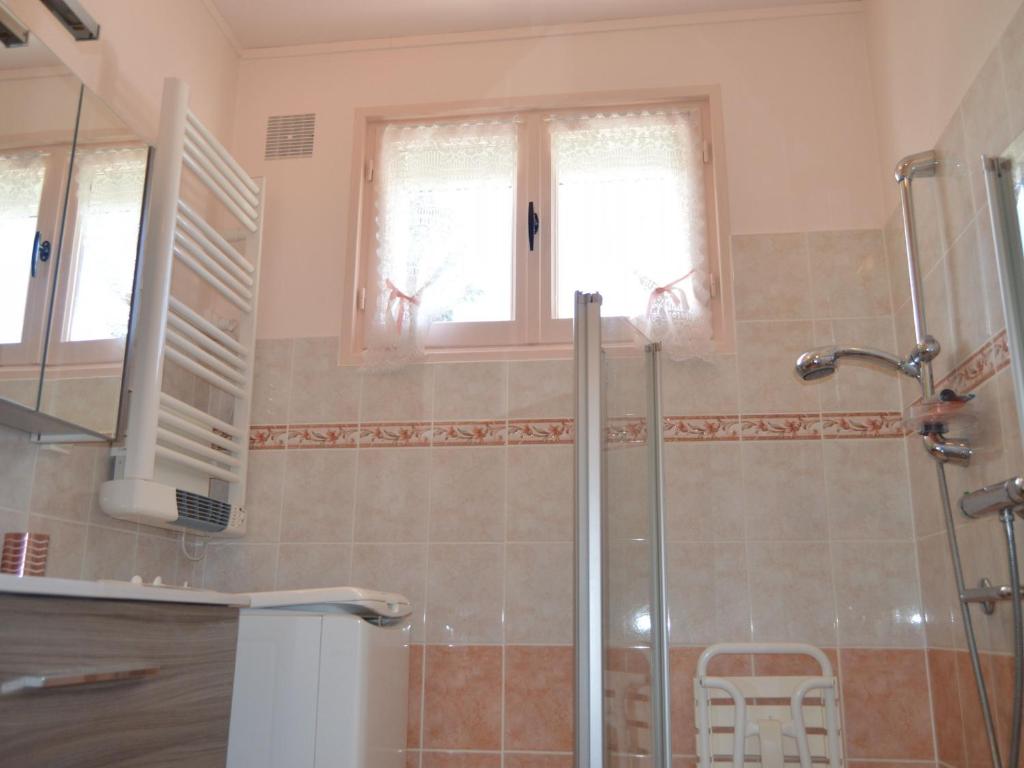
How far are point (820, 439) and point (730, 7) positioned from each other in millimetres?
1375

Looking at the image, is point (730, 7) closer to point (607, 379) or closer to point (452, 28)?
point (452, 28)

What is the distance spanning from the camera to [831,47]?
9.37ft

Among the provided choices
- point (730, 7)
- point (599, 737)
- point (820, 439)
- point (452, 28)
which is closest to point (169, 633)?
point (599, 737)

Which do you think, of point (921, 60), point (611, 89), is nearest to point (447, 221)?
point (611, 89)

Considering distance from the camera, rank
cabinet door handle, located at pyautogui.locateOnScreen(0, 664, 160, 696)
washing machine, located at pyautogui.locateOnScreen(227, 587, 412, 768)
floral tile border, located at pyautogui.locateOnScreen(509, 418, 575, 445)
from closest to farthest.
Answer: cabinet door handle, located at pyautogui.locateOnScreen(0, 664, 160, 696) → washing machine, located at pyautogui.locateOnScreen(227, 587, 412, 768) → floral tile border, located at pyautogui.locateOnScreen(509, 418, 575, 445)

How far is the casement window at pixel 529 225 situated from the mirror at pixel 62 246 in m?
0.78

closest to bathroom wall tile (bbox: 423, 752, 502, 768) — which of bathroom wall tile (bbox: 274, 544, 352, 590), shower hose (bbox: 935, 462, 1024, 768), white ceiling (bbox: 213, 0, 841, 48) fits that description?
bathroom wall tile (bbox: 274, 544, 352, 590)

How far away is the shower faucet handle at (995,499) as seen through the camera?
64.6 inches

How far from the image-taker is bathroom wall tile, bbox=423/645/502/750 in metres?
2.46

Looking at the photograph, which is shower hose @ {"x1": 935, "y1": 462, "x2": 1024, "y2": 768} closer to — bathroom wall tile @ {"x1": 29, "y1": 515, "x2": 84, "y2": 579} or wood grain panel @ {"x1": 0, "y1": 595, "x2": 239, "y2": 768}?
wood grain panel @ {"x1": 0, "y1": 595, "x2": 239, "y2": 768}

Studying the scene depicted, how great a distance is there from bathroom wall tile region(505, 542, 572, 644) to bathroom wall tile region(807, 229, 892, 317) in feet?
3.30

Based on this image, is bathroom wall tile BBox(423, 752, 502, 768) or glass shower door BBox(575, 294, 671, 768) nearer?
glass shower door BBox(575, 294, 671, 768)

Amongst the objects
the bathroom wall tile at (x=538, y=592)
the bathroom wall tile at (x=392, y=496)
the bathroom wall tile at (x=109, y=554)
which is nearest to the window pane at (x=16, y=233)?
the bathroom wall tile at (x=109, y=554)

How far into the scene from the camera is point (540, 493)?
2.60 m
